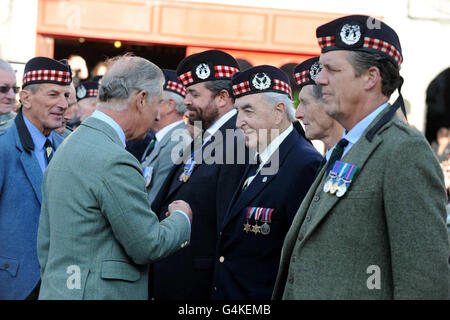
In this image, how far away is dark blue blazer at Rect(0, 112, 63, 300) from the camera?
381cm

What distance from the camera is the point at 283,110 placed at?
4.09 m

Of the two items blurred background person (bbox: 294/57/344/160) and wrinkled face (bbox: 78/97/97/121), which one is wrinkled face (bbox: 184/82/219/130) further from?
wrinkled face (bbox: 78/97/97/121)

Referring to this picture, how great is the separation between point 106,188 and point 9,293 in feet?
4.22

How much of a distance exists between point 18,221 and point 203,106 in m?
1.56

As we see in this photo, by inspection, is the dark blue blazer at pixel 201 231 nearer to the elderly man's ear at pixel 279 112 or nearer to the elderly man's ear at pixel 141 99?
the elderly man's ear at pixel 279 112

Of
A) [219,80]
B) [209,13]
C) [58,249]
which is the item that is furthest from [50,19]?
[58,249]

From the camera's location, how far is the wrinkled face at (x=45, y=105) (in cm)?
426

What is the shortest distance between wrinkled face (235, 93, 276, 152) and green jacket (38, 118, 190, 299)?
1.16 m

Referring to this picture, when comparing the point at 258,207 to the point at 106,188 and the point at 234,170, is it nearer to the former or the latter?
the point at 234,170

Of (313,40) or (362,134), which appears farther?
(313,40)

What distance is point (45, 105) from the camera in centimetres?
430

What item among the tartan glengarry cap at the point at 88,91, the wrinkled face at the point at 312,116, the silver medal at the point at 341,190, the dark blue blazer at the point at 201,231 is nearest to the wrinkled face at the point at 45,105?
the dark blue blazer at the point at 201,231

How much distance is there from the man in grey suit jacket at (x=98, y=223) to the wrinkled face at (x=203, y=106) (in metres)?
1.68

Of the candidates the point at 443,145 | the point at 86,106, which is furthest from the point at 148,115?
the point at 443,145
